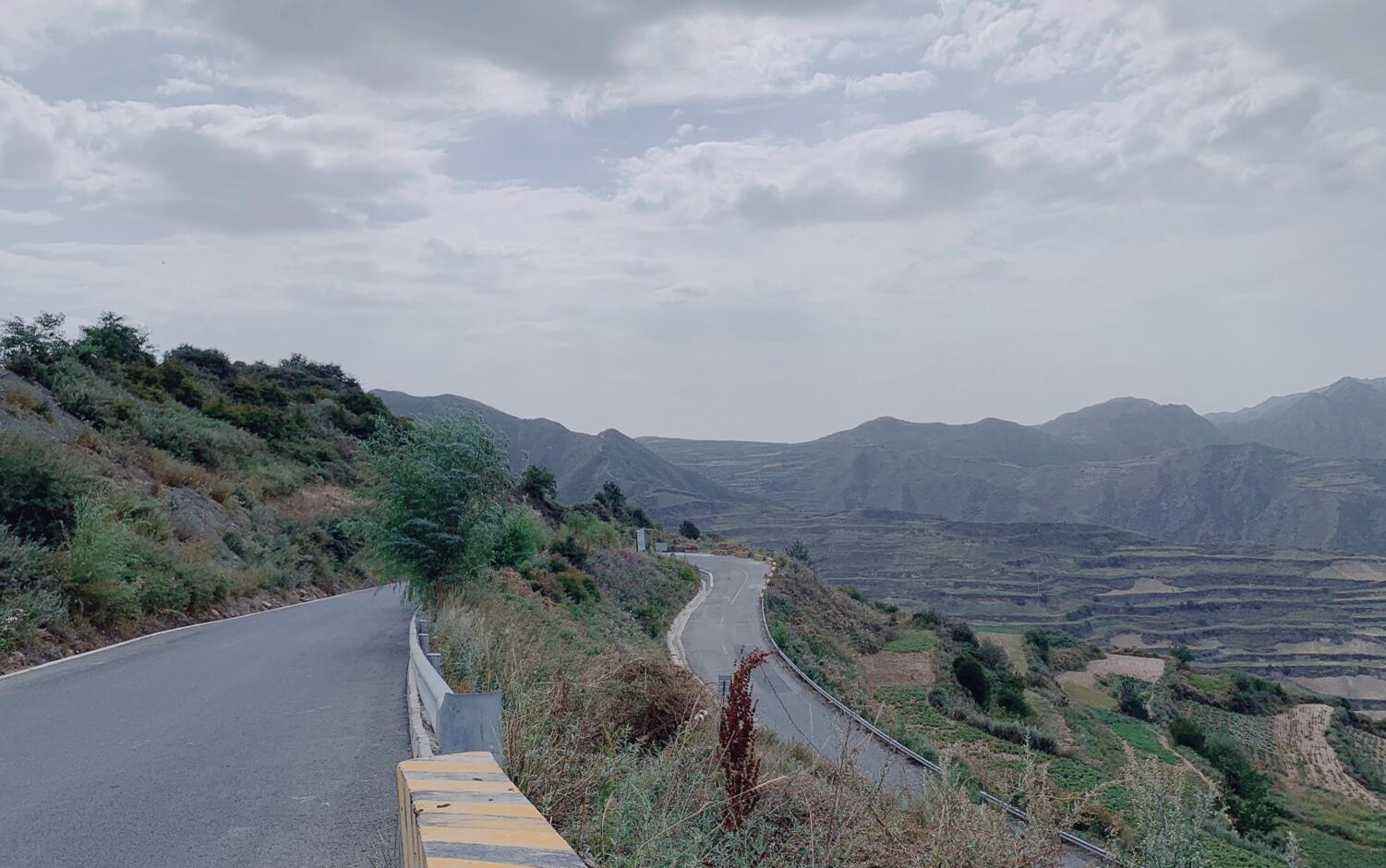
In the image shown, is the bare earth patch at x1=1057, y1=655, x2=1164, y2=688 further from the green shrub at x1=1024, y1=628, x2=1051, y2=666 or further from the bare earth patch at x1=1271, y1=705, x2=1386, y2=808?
the bare earth patch at x1=1271, y1=705, x2=1386, y2=808

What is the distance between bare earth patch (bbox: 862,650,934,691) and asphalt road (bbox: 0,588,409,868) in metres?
25.3

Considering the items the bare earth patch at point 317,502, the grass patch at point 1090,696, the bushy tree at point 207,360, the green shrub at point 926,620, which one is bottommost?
the grass patch at point 1090,696

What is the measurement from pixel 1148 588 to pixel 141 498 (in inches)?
4954

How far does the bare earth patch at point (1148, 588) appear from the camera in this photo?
122438 millimetres

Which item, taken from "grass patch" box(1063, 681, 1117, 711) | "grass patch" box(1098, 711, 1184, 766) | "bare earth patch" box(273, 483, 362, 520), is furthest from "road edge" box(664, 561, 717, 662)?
"grass patch" box(1063, 681, 1117, 711)

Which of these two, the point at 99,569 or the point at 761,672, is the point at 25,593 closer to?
the point at 99,569

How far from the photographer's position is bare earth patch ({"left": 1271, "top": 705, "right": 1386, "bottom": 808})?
40.4m

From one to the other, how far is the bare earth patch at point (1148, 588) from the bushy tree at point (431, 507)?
11945 centimetres

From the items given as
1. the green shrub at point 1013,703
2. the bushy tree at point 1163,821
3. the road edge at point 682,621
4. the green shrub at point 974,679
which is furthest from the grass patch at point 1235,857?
the green shrub at point 1013,703

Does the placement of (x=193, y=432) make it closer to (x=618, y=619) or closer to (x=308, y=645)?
(x=618, y=619)

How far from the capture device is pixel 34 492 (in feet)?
58.0

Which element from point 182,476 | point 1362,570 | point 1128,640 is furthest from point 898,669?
point 1362,570

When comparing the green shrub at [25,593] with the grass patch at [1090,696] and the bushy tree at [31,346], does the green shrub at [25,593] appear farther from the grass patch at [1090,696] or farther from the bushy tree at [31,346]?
the grass patch at [1090,696]

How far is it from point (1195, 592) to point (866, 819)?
13230 centimetres
